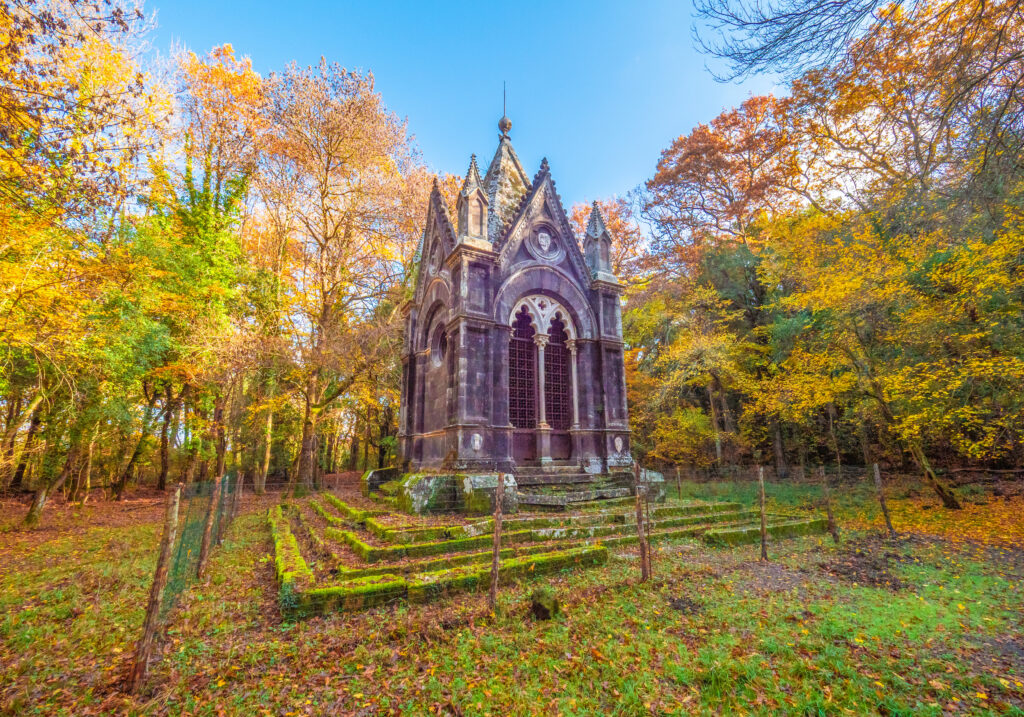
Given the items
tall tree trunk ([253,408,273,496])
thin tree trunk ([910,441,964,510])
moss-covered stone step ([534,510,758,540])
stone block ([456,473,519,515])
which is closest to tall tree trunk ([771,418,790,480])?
thin tree trunk ([910,441,964,510])

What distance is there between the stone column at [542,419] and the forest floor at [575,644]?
499 cm

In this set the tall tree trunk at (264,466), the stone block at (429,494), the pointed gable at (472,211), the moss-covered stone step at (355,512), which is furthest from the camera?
the tall tree trunk at (264,466)

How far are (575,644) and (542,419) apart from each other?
27.4 feet

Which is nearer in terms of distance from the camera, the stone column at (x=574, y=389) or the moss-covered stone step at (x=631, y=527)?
the moss-covered stone step at (x=631, y=527)

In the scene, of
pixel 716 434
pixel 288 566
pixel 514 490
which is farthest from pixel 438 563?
pixel 716 434

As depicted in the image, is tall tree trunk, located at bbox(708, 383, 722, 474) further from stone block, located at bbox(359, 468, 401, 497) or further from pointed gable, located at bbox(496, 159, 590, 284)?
stone block, located at bbox(359, 468, 401, 497)

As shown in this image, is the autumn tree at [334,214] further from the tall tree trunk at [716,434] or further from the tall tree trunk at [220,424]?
the tall tree trunk at [716,434]

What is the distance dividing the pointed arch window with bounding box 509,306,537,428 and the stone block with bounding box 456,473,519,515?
2910mm

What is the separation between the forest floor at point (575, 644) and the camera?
360 cm

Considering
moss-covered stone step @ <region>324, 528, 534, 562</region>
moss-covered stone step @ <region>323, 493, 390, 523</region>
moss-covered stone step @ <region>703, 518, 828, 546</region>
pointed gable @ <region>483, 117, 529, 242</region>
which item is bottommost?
moss-covered stone step @ <region>703, 518, 828, 546</region>

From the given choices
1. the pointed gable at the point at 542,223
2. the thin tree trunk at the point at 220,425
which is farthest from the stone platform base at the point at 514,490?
the thin tree trunk at the point at 220,425

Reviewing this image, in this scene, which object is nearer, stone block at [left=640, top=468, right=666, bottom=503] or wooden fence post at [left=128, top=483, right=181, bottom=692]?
wooden fence post at [left=128, top=483, right=181, bottom=692]

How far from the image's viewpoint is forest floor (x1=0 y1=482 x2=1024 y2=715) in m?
3.60

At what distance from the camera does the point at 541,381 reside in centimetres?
1306
